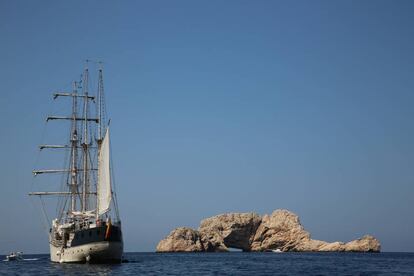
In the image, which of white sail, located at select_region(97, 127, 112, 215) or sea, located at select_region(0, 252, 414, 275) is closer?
sea, located at select_region(0, 252, 414, 275)

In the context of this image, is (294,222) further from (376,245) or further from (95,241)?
(95,241)

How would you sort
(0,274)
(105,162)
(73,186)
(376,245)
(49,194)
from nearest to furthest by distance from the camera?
1. (0,274)
2. (105,162)
3. (73,186)
4. (49,194)
5. (376,245)

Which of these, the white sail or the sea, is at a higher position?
the white sail

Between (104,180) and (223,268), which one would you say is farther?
(104,180)

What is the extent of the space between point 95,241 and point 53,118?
3952 cm

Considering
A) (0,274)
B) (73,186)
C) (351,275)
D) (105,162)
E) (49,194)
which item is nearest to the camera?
(351,275)

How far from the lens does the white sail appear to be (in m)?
81.2

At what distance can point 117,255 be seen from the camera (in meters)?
85.1

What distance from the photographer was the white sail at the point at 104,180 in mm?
81250

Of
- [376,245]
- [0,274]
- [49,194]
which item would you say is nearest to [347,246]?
[376,245]

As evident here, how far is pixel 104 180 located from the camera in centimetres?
8200

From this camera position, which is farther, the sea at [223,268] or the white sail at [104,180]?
the white sail at [104,180]

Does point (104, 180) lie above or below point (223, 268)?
above

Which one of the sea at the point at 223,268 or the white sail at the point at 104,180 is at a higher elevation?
the white sail at the point at 104,180
